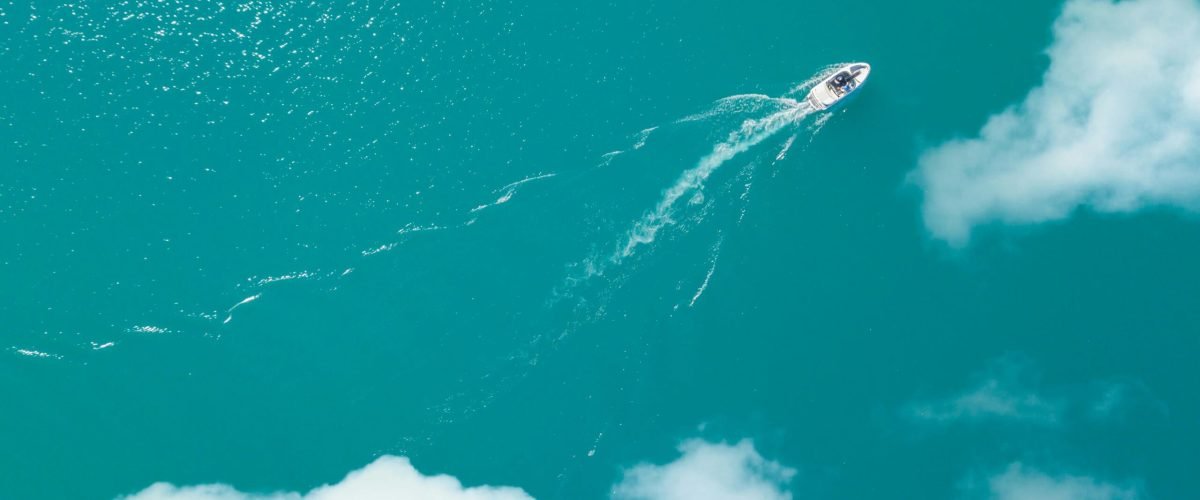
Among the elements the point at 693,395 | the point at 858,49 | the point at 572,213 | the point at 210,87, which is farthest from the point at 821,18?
the point at 210,87

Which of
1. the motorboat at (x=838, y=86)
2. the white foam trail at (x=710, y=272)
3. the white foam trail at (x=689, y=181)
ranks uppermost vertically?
the motorboat at (x=838, y=86)

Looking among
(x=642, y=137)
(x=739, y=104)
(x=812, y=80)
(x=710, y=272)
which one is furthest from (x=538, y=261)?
(x=812, y=80)

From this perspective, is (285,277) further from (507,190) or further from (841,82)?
(841,82)

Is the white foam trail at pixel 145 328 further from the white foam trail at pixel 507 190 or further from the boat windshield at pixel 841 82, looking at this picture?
the boat windshield at pixel 841 82

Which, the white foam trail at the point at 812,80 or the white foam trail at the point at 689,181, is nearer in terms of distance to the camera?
the white foam trail at the point at 689,181

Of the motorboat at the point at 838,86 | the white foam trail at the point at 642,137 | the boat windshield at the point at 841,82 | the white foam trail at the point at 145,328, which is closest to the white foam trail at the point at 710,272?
the white foam trail at the point at 642,137

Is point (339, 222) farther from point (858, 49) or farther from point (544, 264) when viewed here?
point (858, 49)
